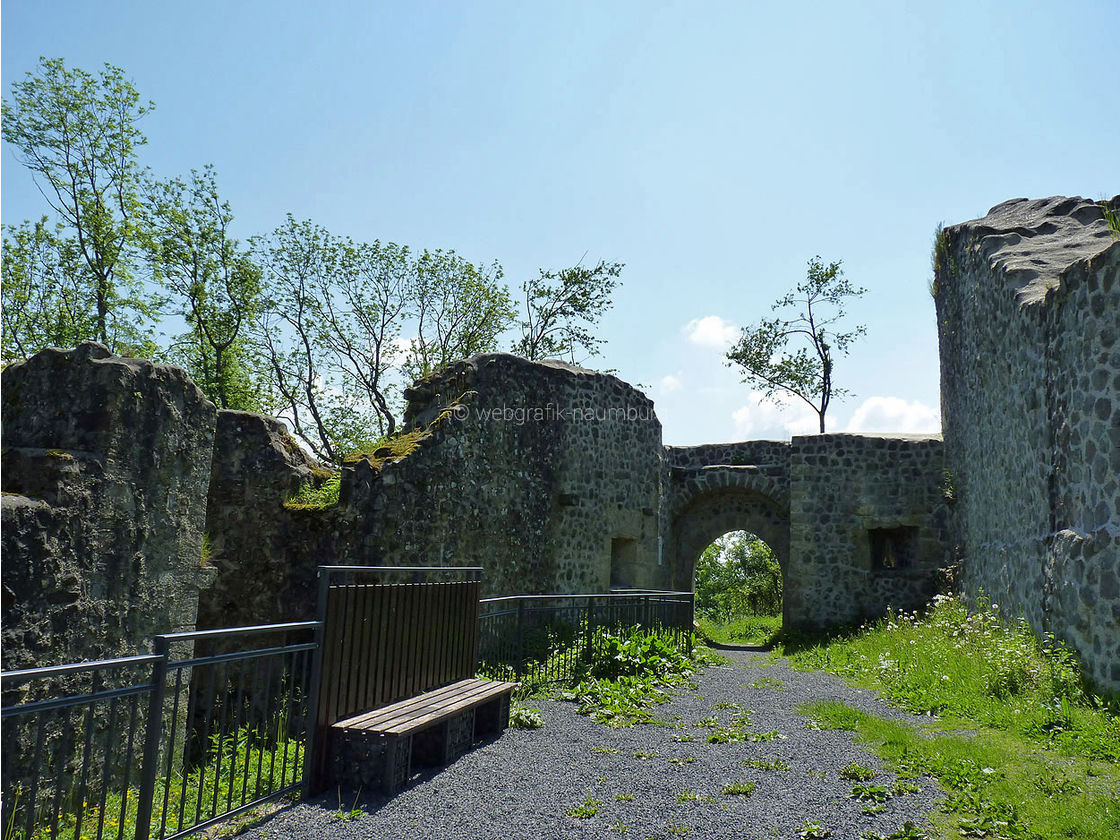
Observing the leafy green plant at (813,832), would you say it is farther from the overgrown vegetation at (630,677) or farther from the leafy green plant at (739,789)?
the overgrown vegetation at (630,677)

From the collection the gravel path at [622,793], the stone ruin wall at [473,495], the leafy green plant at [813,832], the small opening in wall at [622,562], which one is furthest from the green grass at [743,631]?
the leafy green plant at [813,832]

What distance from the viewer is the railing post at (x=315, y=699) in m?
4.53

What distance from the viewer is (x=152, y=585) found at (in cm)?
571

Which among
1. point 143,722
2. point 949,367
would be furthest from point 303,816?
point 949,367

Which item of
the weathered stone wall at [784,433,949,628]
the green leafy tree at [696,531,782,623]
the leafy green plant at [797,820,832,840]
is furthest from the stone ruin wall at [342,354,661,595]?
the green leafy tree at [696,531,782,623]

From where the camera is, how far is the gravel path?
409 cm

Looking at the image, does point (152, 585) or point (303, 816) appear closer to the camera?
point (303, 816)

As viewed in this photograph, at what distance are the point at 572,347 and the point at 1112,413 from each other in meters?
23.1

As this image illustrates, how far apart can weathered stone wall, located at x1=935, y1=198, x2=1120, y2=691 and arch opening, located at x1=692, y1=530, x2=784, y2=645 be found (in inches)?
492

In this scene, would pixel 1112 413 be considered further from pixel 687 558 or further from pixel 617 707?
pixel 687 558

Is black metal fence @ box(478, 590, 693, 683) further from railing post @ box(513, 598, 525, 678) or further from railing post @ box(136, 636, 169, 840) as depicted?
railing post @ box(136, 636, 169, 840)

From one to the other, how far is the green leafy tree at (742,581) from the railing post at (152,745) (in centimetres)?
2348

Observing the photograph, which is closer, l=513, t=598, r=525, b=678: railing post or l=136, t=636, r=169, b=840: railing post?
l=136, t=636, r=169, b=840: railing post

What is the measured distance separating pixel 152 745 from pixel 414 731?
157cm
